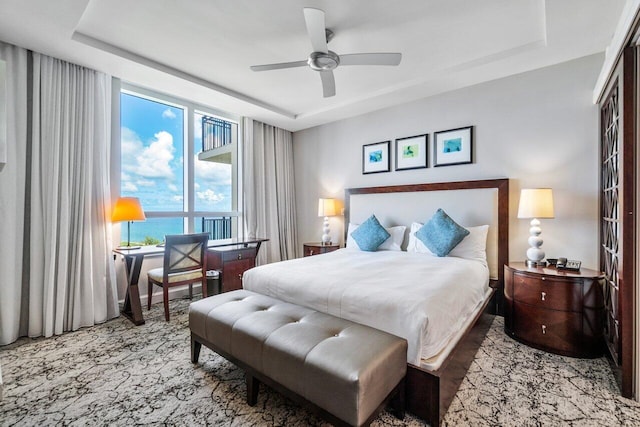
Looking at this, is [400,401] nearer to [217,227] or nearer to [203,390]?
[203,390]

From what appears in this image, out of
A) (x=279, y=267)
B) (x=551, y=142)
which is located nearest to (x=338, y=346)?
(x=279, y=267)

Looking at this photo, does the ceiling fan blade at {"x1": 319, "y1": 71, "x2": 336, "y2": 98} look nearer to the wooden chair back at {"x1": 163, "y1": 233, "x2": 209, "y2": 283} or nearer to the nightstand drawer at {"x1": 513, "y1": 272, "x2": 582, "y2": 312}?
the wooden chair back at {"x1": 163, "y1": 233, "x2": 209, "y2": 283}

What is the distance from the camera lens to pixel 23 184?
8.70 ft

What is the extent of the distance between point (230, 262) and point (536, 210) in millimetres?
3388

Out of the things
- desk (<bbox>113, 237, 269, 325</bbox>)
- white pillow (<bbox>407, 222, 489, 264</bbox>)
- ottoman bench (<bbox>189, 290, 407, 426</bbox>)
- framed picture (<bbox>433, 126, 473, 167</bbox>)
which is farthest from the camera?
framed picture (<bbox>433, 126, 473, 167</bbox>)

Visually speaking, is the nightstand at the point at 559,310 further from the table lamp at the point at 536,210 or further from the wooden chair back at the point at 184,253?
the wooden chair back at the point at 184,253

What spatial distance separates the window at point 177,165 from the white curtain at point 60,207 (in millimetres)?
449

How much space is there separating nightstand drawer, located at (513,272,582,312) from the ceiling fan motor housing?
2502 mm

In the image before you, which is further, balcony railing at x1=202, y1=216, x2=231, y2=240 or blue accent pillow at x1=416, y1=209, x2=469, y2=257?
balcony railing at x1=202, y1=216, x2=231, y2=240

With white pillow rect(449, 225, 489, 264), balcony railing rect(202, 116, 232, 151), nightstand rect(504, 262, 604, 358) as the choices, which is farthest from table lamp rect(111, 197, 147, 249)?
nightstand rect(504, 262, 604, 358)

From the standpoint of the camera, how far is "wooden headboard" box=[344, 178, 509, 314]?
320 cm

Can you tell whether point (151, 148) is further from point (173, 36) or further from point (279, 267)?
point (279, 267)

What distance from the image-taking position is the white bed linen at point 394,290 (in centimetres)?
166

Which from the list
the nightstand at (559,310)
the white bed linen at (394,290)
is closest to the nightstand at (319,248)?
the white bed linen at (394,290)
